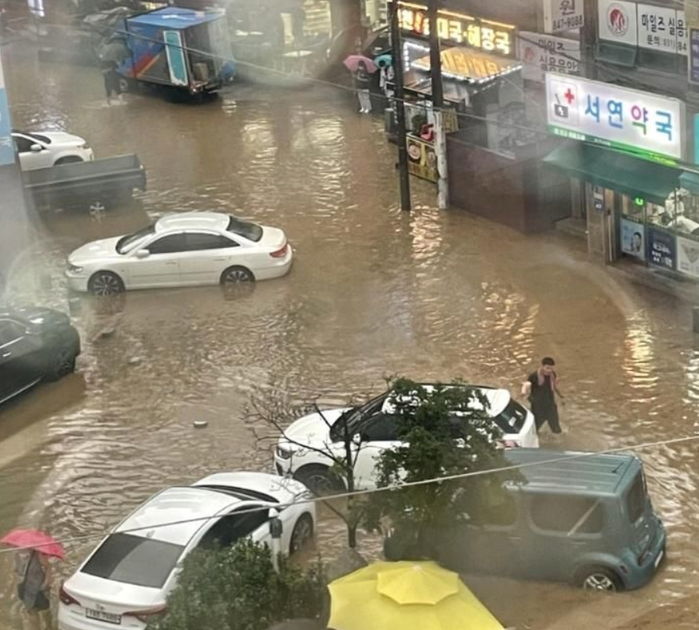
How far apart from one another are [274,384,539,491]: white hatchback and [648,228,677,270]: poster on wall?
4.77 metres

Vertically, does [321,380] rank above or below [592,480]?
below

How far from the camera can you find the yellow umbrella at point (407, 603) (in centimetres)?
959

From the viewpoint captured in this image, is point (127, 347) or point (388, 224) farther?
point (388, 224)

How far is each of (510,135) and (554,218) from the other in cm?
162

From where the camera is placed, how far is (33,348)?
15695mm

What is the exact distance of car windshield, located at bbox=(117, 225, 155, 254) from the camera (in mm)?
18809

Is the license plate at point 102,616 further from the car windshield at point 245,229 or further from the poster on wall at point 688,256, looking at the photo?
the poster on wall at point 688,256

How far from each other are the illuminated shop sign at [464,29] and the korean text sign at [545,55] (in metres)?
0.69

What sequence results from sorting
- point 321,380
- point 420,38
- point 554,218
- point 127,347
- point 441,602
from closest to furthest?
point 441,602, point 321,380, point 127,347, point 554,218, point 420,38

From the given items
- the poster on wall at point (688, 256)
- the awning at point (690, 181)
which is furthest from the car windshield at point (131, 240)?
the awning at point (690, 181)

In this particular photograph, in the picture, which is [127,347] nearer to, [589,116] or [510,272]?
[510,272]

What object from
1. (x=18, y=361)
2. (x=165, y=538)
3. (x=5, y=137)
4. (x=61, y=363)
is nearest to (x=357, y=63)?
(x=5, y=137)

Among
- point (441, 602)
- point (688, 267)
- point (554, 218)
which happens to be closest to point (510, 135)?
point (554, 218)

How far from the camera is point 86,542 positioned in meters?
12.4
